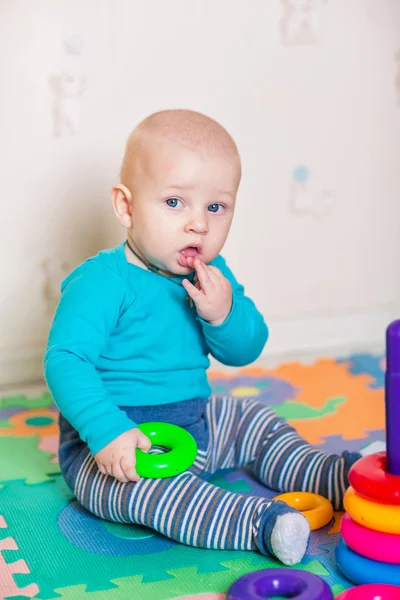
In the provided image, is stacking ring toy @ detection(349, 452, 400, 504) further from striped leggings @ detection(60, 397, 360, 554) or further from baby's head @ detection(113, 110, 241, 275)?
baby's head @ detection(113, 110, 241, 275)

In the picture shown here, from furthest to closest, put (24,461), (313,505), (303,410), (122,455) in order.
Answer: (303,410) → (24,461) → (313,505) → (122,455)

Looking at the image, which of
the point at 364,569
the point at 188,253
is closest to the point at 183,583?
the point at 364,569

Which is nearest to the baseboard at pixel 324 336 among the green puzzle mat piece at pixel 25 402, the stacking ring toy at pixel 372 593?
the green puzzle mat piece at pixel 25 402

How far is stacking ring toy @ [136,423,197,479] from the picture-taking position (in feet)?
3.53

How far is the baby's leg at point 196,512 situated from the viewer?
1.04 m

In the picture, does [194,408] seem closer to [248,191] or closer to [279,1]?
[248,191]

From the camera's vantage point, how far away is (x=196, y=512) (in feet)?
3.51

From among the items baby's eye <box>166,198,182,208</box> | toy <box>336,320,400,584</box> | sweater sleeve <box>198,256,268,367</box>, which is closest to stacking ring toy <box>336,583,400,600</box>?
toy <box>336,320,400,584</box>

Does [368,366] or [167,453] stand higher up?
[167,453]

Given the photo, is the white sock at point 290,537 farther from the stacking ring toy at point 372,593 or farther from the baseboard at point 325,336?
the baseboard at point 325,336

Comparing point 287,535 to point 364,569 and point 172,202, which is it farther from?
point 172,202

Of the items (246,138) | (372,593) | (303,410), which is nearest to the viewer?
(372,593)

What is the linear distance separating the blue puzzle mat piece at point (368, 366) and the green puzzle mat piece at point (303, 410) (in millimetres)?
124

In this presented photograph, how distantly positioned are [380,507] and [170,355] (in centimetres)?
38
